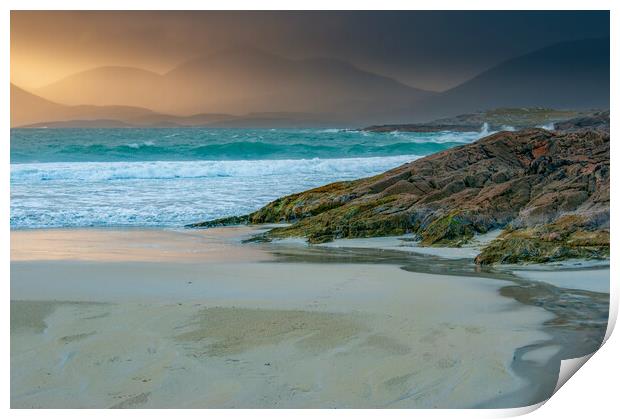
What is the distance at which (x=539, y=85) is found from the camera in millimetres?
5516

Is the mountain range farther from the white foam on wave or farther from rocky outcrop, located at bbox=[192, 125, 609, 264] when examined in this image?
the white foam on wave

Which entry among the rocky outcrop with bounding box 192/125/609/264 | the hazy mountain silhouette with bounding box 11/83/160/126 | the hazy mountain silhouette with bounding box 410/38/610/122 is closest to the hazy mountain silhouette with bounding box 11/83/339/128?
the hazy mountain silhouette with bounding box 11/83/160/126

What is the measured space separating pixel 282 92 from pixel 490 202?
202 cm

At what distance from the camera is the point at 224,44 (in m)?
4.54

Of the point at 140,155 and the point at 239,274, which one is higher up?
the point at 140,155

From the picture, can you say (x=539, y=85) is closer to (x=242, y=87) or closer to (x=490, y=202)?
(x=490, y=202)

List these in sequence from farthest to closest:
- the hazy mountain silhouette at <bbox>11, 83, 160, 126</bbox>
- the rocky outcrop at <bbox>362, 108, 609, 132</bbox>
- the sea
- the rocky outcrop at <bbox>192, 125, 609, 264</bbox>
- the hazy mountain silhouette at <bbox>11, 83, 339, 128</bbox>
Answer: the sea → the rocky outcrop at <bbox>362, 108, 609, 132</bbox> → the hazy mountain silhouette at <bbox>11, 83, 339, 128</bbox> → the rocky outcrop at <bbox>192, 125, 609, 264</bbox> → the hazy mountain silhouette at <bbox>11, 83, 160, 126</bbox>

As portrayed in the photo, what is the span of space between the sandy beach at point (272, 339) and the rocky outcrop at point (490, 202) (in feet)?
2.94

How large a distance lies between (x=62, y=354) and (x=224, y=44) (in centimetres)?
234

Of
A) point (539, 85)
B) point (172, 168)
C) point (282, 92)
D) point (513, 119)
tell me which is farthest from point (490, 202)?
point (172, 168)

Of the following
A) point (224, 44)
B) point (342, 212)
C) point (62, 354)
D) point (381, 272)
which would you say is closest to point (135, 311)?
point (62, 354)

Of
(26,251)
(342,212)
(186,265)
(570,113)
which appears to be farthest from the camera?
(342,212)

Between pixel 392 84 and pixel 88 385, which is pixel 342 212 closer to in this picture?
pixel 392 84

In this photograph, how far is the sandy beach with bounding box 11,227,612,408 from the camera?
277cm
